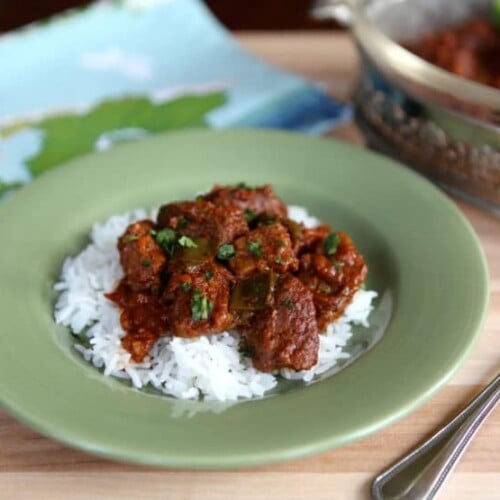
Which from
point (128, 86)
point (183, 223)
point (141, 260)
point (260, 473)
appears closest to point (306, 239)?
point (183, 223)

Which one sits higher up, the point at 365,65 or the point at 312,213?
the point at 365,65

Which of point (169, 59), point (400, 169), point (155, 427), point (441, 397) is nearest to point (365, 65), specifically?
point (400, 169)

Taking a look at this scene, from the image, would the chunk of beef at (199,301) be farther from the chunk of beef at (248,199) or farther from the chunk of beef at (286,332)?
the chunk of beef at (248,199)

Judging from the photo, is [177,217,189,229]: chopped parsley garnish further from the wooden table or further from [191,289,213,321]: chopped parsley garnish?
the wooden table

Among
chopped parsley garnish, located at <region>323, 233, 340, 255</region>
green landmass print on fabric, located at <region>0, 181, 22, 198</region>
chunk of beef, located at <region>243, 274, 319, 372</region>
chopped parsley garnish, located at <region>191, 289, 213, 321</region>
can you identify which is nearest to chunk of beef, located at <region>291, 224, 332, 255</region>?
chopped parsley garnish, located at <region>323, 233, 340, 255</region>

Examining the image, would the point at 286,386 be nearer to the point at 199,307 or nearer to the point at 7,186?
the point at 199,307

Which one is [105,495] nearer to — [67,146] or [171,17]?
[67,146]
